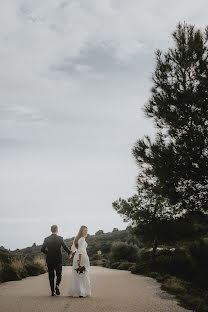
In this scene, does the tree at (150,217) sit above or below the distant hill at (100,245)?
above

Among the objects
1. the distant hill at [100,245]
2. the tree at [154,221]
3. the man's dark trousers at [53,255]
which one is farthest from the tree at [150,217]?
the man's dark trousers at [53,255]

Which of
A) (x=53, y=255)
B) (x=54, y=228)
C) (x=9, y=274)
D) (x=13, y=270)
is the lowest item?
(x=9, y=274)

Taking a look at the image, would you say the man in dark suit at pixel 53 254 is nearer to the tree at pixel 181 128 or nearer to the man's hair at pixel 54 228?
the man's hair at pixel 54 228

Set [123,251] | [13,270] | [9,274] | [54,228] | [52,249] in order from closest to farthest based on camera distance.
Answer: [52,249], [54,228], [9,274], [13,270], [123,251]

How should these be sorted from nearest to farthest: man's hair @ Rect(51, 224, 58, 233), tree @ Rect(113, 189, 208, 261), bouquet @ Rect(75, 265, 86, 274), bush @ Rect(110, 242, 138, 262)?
bouquet @ Rect(75, 265, 86, 274) < man's hair @ Rect(51, 224, 58, 233) < tree @ Rect(113, 189, 208, 261) < bush @ Rect(110, 242, 138, 262)

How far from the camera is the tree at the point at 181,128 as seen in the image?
1402cm

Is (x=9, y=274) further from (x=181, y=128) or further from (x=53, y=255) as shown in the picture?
(x=181, y=128)

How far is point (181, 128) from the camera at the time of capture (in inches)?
586

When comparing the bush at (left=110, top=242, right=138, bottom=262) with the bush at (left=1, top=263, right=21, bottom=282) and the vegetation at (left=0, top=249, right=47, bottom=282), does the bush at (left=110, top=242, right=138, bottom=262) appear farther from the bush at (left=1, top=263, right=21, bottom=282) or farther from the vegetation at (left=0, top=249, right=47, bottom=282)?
the bush at (left=1, top=263, right=21, bottom=282)

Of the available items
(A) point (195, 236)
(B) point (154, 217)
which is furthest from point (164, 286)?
(B) point (154, 217)

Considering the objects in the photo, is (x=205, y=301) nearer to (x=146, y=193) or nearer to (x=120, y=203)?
(x=146, y=193)

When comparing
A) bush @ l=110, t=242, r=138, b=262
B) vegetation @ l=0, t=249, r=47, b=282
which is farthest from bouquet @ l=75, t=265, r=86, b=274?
bush @ l=110, t=242, r=138, b=262

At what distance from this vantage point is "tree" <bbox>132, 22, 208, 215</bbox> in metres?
14.0

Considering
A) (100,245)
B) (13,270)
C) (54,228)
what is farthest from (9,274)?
(100,245)
